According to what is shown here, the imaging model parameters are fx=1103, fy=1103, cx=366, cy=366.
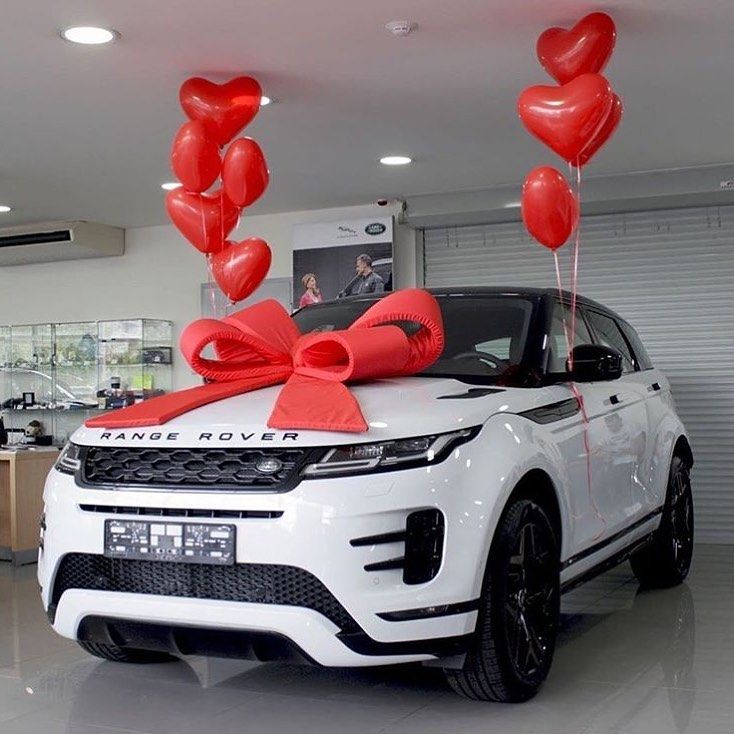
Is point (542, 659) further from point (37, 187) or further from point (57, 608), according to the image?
point (37, 187)

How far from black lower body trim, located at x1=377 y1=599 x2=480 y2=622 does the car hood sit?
1.70 ft

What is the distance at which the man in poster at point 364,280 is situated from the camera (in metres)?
9.40

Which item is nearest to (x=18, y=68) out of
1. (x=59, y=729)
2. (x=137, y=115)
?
(x=137, y=115)

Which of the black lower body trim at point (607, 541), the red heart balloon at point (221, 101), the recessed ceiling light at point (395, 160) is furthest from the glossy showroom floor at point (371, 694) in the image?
the recessed ceiling light at point (395, 160)

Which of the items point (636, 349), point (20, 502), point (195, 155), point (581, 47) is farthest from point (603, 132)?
point (20, 502)

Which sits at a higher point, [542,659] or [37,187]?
[37,187]

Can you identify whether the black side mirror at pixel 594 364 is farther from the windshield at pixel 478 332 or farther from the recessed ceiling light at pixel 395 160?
the recessed ceiling light at pixel 395 160

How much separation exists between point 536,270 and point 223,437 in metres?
6.11

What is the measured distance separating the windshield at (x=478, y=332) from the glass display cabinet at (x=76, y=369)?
588 cm

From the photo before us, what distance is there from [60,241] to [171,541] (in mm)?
7372

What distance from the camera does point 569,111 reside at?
4.76m

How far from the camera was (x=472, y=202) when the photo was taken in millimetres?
8945

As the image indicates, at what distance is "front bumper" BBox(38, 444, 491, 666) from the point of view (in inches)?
126

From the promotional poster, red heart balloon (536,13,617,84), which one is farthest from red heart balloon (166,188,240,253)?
the promotional poster
